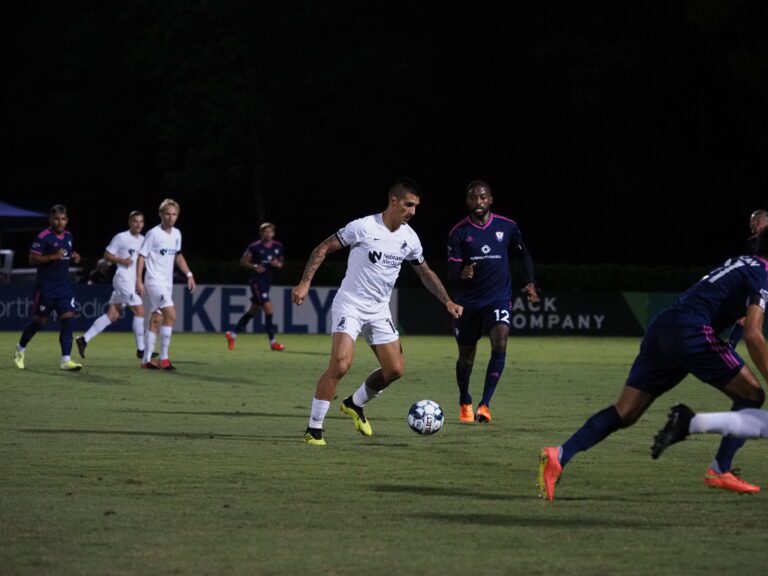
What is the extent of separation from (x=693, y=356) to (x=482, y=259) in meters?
6.20

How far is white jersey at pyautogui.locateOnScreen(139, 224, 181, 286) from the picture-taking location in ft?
69.6

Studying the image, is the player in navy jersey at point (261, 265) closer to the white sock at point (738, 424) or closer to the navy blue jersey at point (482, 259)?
the navy blue jersey at point (482, 259)

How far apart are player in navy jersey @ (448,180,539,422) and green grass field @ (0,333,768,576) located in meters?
0.62

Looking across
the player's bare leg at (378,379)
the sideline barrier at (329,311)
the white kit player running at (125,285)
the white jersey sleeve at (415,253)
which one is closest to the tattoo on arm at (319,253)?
the white jersey sleeve at (415,253)

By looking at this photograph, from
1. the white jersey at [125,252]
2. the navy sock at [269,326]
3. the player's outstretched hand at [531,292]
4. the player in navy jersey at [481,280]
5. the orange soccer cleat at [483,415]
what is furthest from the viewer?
the navy sock at [269,326]

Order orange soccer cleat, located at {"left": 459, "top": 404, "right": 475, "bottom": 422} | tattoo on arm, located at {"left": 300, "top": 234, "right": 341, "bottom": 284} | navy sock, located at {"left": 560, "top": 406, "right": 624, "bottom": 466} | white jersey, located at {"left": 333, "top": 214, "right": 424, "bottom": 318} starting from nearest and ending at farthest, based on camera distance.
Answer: navy sock, located at {"left": 560, "top": 406, "right": 624, "bottom": 466}
tattoo on arm, located at {"left": 300, "top": 234, "right": 341, "bottom": 284}
white jersey, located at {"left": 333, "top": 214, "right": 424, "bottom": 318}
orange soccer cleat, located at {"left": 459, "top": 404, "right": 475, "bottom": 422}

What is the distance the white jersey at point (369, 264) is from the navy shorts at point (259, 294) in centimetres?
1521

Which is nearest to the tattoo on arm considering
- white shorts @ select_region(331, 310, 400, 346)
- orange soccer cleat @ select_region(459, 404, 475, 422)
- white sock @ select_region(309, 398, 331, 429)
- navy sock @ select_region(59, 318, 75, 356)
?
white shorts @ select_region(331, 310, 400, 346)

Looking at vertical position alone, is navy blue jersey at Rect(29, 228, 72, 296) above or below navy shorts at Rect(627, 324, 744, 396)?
above

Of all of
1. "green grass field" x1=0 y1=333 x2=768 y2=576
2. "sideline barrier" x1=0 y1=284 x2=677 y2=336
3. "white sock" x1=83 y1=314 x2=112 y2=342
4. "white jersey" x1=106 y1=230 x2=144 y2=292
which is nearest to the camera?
"green grass field" x1=0 y1=333 x2=768 y2=576

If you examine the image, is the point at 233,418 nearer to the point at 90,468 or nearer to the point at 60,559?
the point at 90,468

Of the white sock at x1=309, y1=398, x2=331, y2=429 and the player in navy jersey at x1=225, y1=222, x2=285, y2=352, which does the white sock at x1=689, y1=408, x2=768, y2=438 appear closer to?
the white sock at x1=309, y1=398, x2=331, y2=429

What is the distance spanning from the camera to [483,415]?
568 inches

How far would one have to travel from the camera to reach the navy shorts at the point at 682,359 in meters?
9.11
